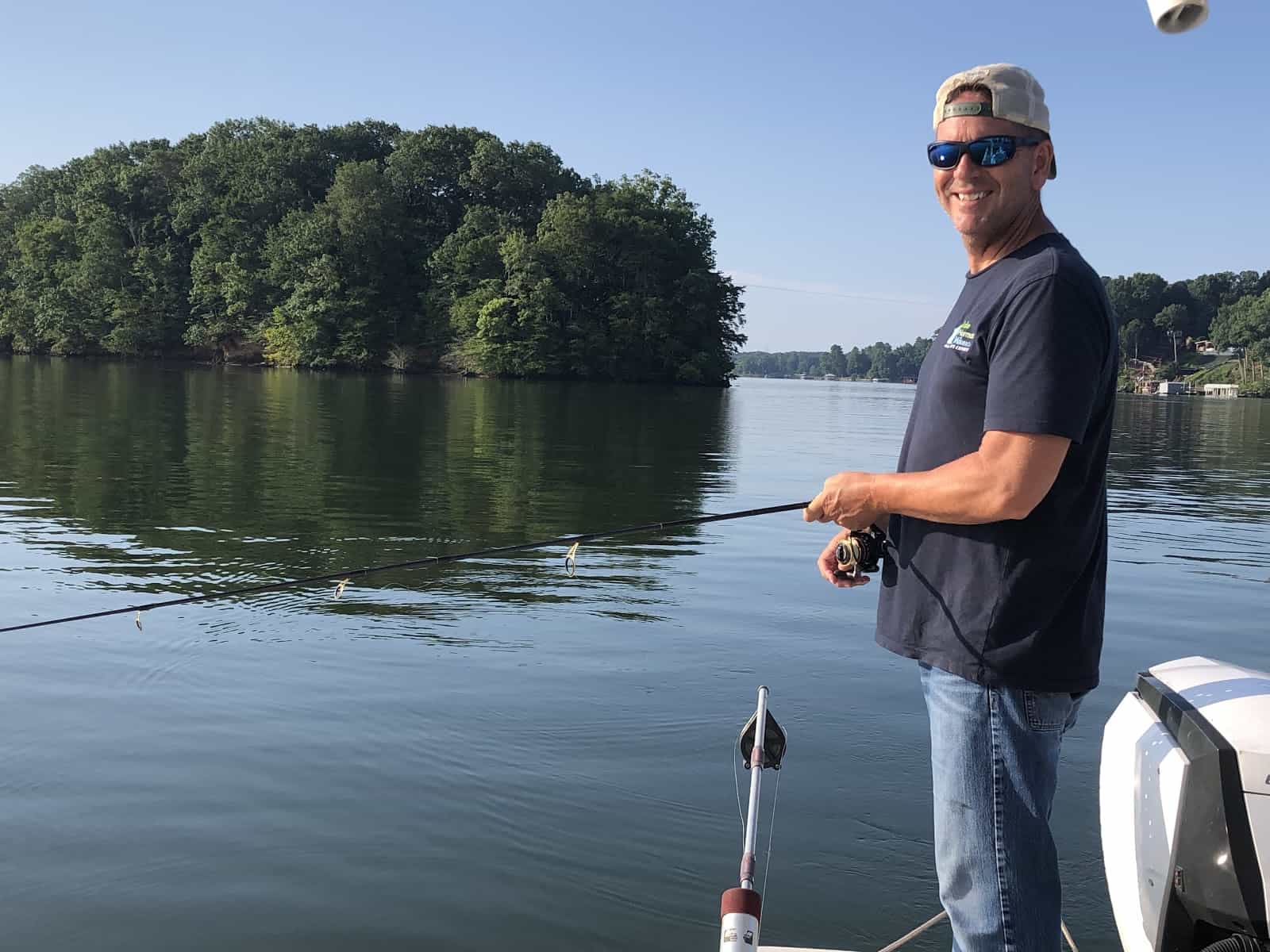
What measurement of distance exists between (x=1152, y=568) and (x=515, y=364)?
66.4 m

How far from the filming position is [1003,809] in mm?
2354

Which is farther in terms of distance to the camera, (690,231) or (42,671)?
(690,231)

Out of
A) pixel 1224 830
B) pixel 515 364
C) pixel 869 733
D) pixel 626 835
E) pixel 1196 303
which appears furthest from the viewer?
pixel 1196 303

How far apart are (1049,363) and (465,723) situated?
429 cm

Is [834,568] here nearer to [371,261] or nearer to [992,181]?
[992,181]

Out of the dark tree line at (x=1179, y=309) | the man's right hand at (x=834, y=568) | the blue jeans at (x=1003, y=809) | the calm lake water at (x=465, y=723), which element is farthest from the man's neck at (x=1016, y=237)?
the dark tree line at (x=1179, y=309)

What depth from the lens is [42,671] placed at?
6.51 metres

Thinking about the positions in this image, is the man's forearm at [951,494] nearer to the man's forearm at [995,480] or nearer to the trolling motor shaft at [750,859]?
the man's forearm at [995,480]

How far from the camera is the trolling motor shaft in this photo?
7.89 ft

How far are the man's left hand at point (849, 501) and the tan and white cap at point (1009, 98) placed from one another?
821mm

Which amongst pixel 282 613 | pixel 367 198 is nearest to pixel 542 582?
pixel 282 613

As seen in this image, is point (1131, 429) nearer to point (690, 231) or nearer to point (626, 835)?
point (626, 835)

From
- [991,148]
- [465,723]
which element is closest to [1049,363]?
[991,148]

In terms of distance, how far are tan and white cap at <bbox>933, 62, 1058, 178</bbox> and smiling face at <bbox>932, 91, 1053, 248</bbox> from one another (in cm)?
1
